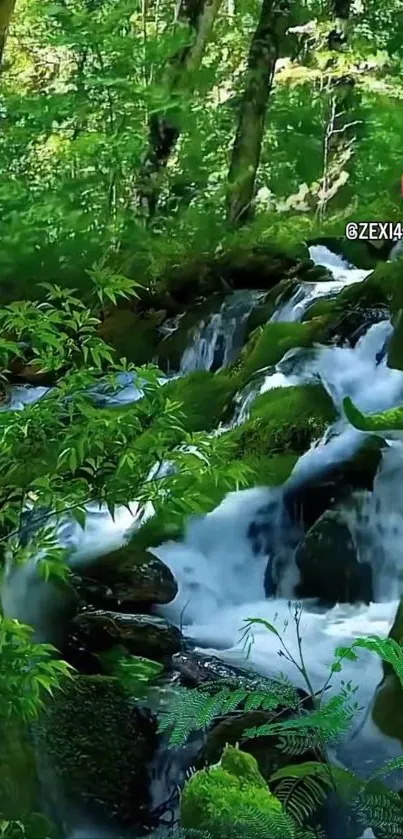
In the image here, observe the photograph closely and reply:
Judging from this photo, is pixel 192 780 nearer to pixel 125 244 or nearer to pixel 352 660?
pixel 352 660

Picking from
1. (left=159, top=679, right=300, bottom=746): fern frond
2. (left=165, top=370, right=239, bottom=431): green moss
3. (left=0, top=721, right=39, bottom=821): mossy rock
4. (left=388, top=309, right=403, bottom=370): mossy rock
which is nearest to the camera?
(left=159, top=679, right=300, bottom=746): fern frond

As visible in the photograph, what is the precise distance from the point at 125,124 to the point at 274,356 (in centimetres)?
63

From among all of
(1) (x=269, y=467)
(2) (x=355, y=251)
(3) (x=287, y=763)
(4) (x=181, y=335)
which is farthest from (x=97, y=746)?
(2) (x=355, y=251)

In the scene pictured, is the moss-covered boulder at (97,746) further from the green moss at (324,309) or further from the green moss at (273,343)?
the green moss at (324,309)

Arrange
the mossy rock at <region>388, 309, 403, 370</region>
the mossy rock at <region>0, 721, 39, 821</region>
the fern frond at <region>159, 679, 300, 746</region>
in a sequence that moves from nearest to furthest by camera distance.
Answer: the fern frond at <region>159, 679, 300, 746</region>, the mossy rock at <region>0, 721, 39, 821</region>, the mossy rock at <region>388, 309, 403, 370</region>

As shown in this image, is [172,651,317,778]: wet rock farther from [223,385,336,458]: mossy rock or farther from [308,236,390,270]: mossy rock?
[308,236,390,270]: mossy rock

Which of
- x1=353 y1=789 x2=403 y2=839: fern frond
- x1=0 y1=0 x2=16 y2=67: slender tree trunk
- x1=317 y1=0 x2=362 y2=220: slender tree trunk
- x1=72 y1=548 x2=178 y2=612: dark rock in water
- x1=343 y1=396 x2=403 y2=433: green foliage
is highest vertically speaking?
x1=0 y1=0 x2=16 y2=67: slender tree trunk

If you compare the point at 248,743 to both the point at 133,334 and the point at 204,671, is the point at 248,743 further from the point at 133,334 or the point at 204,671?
the point at 133,334

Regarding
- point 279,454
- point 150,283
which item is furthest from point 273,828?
point 150,283

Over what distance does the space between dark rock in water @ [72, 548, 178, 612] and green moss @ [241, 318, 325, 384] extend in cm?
48

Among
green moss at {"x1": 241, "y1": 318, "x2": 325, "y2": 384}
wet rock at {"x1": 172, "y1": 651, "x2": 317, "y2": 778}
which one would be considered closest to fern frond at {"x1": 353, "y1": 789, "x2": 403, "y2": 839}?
wet rock at {"x1": 172, "y1": 651, "x2": 317, "y2": 778}

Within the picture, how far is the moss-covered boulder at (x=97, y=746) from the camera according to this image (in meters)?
1.96

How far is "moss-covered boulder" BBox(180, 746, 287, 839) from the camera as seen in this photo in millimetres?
1840

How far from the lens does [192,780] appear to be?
1.94 meters
